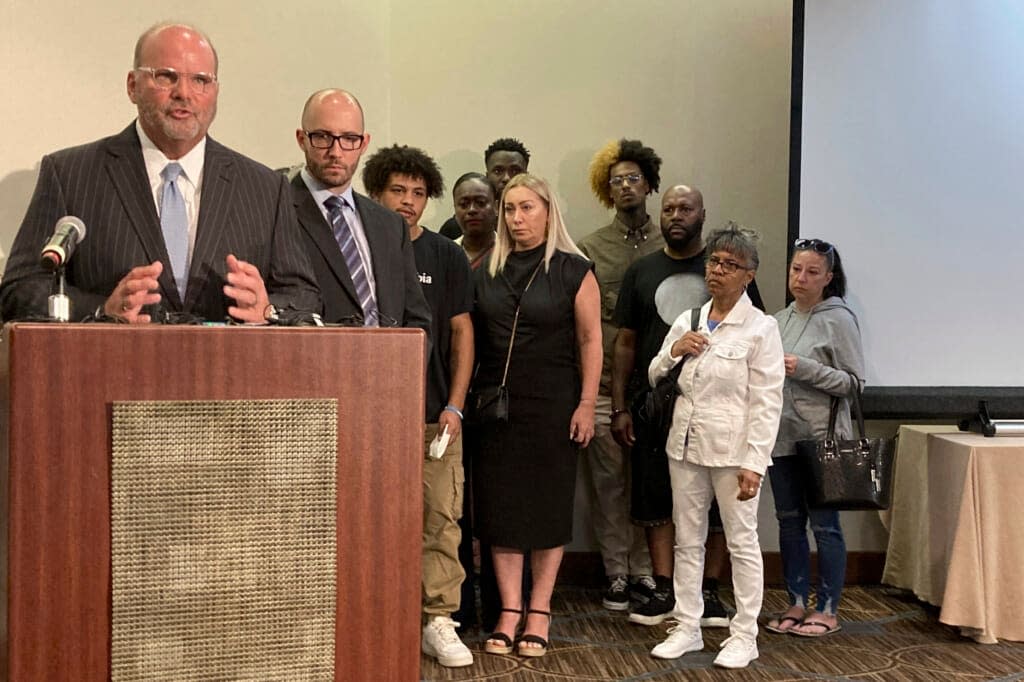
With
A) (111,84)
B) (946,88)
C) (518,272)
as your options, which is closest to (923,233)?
(946,88)

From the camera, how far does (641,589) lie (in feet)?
14.1

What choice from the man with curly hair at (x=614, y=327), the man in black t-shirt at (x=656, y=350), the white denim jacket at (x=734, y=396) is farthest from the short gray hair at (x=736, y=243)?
the man with curly hair at (x=614, y=327)

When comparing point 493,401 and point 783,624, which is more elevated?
point 493,401

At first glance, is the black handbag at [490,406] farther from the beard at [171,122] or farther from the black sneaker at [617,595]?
the beard at [171,122]

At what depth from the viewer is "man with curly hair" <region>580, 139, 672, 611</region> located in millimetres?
4348

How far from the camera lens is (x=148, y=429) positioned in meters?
1.51

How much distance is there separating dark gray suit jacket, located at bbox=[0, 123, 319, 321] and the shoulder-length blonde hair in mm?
1726

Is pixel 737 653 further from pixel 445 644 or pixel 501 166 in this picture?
pixel 501 166

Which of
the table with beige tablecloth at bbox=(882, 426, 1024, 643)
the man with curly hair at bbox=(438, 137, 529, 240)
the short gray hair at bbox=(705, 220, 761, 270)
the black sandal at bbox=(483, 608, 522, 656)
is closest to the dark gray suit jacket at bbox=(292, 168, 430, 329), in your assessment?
the short gray hair at bbox=(705, 220, 761, 270)

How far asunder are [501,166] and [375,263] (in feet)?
5.50

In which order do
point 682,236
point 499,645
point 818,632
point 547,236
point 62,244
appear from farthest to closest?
point 682,236 < point 818,632 < point 547,236 < point 499,645 < point 62,244

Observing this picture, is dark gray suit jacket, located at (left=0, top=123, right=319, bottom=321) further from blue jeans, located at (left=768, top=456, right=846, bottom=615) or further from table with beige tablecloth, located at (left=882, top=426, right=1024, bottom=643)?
table with beige tablecloth, located at (left=882, top=426, right=1024, bottom=643)

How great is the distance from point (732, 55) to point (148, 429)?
387 centimetres

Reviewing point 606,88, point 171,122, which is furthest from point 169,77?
point 606,88
